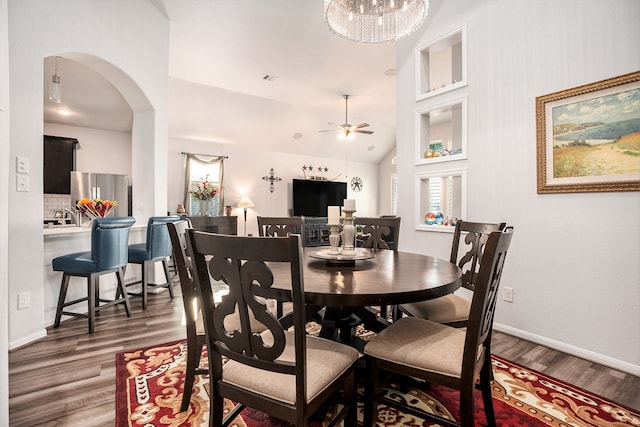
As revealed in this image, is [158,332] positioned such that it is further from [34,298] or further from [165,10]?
[165,10]

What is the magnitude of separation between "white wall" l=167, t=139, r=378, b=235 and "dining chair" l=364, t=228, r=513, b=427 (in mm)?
6576

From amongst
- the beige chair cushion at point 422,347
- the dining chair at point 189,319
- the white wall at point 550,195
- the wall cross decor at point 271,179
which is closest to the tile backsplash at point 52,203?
the wall cross decor at point 271,179

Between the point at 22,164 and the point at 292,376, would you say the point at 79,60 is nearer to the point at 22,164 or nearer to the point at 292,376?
the point at 22,164

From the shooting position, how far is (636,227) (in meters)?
Result: 2.07

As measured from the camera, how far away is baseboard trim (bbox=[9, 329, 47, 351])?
231cm

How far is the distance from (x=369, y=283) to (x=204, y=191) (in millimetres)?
6302

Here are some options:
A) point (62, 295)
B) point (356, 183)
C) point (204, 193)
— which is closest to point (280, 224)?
point (62, 295)

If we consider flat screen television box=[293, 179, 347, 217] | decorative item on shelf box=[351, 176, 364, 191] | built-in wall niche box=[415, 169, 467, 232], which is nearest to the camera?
built-in wall niche box=[415, 169, 467, 232]

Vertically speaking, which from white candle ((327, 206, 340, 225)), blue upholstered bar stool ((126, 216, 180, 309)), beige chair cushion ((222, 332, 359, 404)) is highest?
white candle ((327, 206, 340, 225))

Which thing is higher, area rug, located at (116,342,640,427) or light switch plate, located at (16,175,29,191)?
light switch plate, located at (16,175,29,191)

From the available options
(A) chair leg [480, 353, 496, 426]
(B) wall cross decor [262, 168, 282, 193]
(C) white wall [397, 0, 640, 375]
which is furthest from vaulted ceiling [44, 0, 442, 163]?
(A) chair leg [480, 353, 496, 426]

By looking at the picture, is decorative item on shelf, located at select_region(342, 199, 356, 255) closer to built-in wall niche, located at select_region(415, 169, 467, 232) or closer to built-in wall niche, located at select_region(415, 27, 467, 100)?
built-in wall niche, located at select_region(415, 169, 467, 232)

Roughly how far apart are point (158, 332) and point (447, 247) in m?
2.69

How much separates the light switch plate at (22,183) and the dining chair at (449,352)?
281 cm
